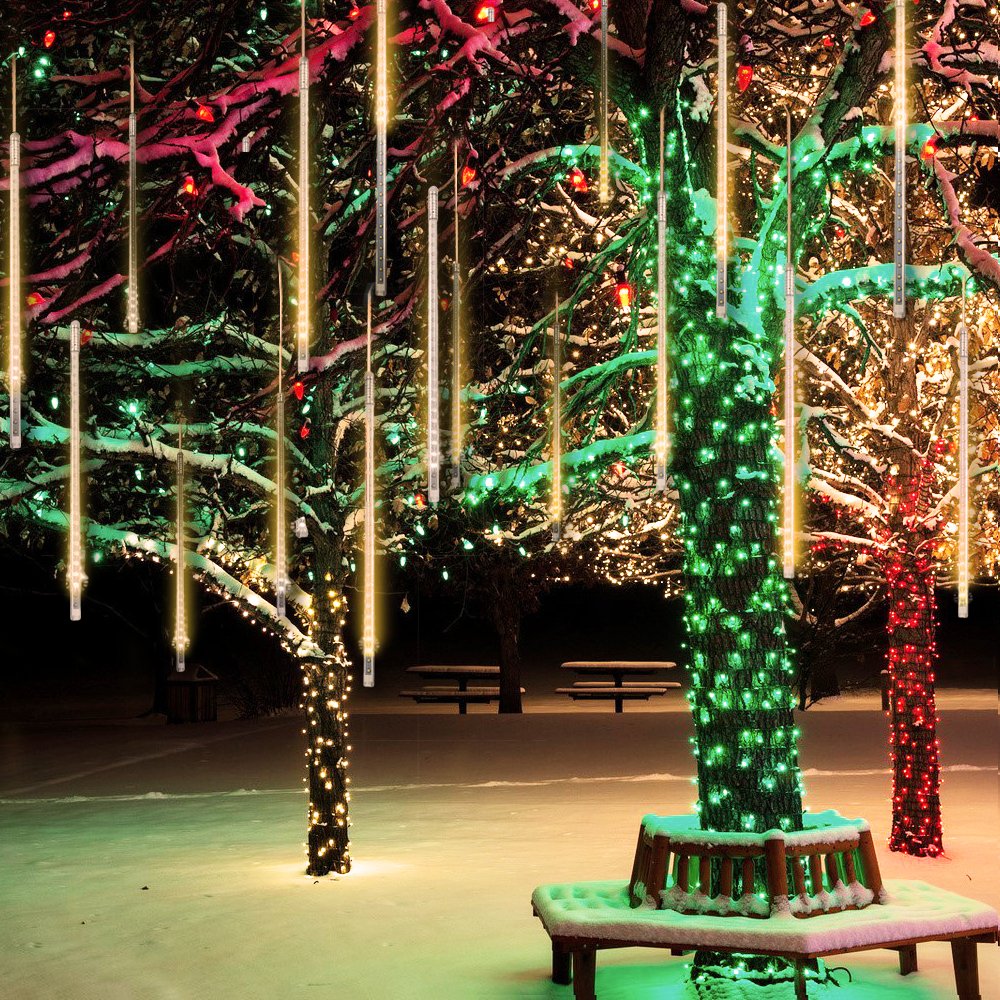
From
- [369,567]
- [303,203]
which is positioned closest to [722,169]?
[303,203]

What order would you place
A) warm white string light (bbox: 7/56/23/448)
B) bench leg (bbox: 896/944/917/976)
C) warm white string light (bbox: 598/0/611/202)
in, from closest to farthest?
warm white string light (bbox: 7/56/23/448) → warm white string light (bbox: 598/0/611/202) → bench leg (bbox: 896/944/917/976)

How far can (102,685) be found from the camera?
34812 millimetres

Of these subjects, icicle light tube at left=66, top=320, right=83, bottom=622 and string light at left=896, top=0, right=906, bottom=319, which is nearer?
string light at left=896, top=0, right=906, bottom=319

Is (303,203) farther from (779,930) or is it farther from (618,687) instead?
(618,687)

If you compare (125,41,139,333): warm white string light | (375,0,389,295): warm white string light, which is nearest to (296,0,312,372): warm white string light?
(375,0,389,295): warm white string light

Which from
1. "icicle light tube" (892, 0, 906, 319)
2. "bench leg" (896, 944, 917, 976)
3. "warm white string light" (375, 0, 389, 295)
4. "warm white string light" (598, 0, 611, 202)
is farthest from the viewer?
"bench leg" (896, 944, 917, 976)

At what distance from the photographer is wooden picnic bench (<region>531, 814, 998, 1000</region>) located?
659cm

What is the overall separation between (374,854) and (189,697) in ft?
44.2

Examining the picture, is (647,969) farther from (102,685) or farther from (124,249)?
(102,685)

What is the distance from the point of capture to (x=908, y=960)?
7621 millimetres

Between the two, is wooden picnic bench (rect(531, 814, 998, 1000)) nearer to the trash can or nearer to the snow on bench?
the snow on bench

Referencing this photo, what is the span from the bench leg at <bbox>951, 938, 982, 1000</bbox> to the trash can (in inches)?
727

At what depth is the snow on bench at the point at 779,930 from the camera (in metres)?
6.52

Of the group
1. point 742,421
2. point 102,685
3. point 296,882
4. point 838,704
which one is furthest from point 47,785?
point 102,685
